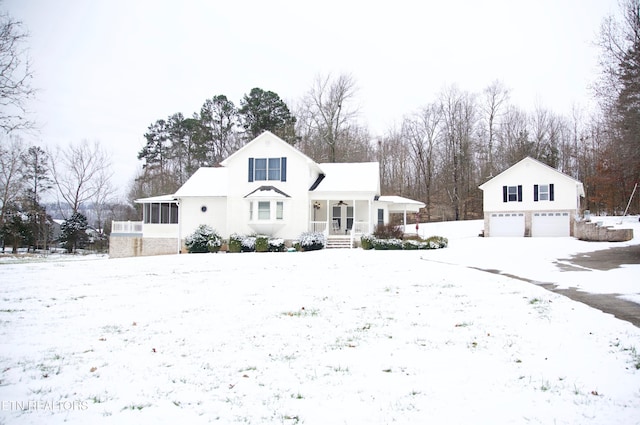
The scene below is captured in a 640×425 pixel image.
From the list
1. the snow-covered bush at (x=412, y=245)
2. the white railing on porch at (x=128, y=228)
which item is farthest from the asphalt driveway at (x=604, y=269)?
the white railing on porch at (x=128, y=228)

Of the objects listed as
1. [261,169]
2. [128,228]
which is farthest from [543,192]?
[128,228]

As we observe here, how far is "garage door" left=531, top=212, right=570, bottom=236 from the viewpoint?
2930 cm

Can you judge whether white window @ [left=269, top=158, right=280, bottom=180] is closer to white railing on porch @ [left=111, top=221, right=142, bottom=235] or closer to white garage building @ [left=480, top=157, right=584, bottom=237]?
white railing on porch @ [left=111, top=221, right=142, bottom=235]

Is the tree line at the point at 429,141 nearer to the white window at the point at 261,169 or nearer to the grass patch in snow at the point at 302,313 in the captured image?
the white window at the point at 261,169

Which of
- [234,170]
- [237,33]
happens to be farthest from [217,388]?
[237,33]

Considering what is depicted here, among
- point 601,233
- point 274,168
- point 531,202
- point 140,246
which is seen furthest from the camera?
point 531,202

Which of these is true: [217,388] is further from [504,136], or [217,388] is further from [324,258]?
[504,136]

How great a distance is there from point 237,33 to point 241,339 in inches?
1154

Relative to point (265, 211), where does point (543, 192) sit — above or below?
above

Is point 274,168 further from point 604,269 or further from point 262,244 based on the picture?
point 604,269

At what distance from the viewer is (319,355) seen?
5.67 m

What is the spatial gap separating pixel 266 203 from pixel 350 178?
6.37 meters

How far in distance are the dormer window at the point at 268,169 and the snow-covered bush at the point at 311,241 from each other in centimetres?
416

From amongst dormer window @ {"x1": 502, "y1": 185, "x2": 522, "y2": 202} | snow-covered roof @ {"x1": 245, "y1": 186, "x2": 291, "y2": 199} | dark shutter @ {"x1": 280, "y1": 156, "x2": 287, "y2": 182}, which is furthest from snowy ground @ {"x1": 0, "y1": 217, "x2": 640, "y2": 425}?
dormer window @ {"x1": 502, "y1": 185, "x2": 522, "y2": 202}
